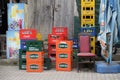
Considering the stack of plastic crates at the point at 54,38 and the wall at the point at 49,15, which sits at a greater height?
the wall at the point at 49,15

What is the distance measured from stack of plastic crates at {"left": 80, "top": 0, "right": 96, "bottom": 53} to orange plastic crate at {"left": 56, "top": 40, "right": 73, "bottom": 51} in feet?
4.01

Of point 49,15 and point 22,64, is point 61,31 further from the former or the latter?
point 22,64

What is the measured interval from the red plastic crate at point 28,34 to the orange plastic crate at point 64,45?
88cm

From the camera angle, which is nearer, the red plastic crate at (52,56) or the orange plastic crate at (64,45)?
the orange plastic crate at (64,45)

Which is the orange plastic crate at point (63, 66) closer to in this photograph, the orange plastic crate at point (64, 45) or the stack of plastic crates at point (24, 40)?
the orange plastic crate at point (64, 45)

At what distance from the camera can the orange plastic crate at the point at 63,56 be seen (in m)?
12.2

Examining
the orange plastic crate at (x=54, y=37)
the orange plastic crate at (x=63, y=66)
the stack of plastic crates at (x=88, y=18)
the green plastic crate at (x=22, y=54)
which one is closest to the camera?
the orange plastic crate at (x=63, y=66)

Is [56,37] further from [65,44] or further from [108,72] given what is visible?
[108,72]

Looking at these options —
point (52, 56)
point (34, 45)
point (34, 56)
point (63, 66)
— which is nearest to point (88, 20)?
point (52, 56)

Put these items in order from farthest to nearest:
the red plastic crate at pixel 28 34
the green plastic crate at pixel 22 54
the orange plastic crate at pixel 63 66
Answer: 1. the red plastic crate at pixel 28 34
2. the green plastic crate at pixel 22 54
3. the orange plastic crate at pixel 63 66

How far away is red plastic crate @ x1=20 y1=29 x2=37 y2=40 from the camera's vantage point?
41.2 feet

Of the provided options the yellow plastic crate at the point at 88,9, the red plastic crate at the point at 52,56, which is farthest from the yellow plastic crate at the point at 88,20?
the red plastic crate at the point at 52,56

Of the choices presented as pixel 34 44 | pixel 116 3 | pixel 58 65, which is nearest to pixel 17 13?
Answer: pixel 34 44

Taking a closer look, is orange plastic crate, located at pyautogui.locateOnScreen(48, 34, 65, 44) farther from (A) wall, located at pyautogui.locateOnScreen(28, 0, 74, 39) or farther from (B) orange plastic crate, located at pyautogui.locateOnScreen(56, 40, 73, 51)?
(A) wall, located at pyautogui.locateOnScreen(28, 0, 74, 39)
